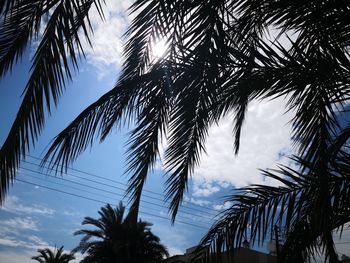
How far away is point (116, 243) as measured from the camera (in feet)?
79.0

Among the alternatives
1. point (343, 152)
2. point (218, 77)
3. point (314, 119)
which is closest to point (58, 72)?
point (218, 77)

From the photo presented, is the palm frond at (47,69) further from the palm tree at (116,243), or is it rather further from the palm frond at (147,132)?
the palm tree at (116,243)

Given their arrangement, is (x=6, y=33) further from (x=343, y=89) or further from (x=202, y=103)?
(x=343, y=89)

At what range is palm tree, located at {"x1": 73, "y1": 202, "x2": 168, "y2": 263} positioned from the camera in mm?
24109

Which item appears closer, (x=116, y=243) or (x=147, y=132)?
(x=147, y=132)

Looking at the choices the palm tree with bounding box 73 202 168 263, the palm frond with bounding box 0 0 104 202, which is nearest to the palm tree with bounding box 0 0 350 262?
the palm frond with bounding box 0 0 104 202

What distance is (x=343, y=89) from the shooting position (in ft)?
6.63

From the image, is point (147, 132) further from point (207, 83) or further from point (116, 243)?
point (116, 243)

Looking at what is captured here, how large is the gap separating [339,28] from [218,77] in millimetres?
947

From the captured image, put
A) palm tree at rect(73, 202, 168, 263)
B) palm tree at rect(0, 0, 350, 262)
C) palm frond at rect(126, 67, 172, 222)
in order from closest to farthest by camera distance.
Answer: palm tree at rect(0, 0, 350, 262) → palm frond at rect(126, 67, 172, 222) → palm tree at rect(73, 202, 168, 263)

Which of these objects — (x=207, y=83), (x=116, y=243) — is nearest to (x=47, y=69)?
(x=207, y=83)

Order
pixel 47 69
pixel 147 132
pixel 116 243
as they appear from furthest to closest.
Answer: pixel 116 243 < pixel 147 132 < pixel 47 69

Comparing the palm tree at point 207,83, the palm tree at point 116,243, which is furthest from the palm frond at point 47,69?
the palm tree at point 116,243

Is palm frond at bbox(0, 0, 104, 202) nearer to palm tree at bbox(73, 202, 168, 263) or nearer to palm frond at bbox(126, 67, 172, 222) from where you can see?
palm frond at bbox(126, 67, 172, 222)
